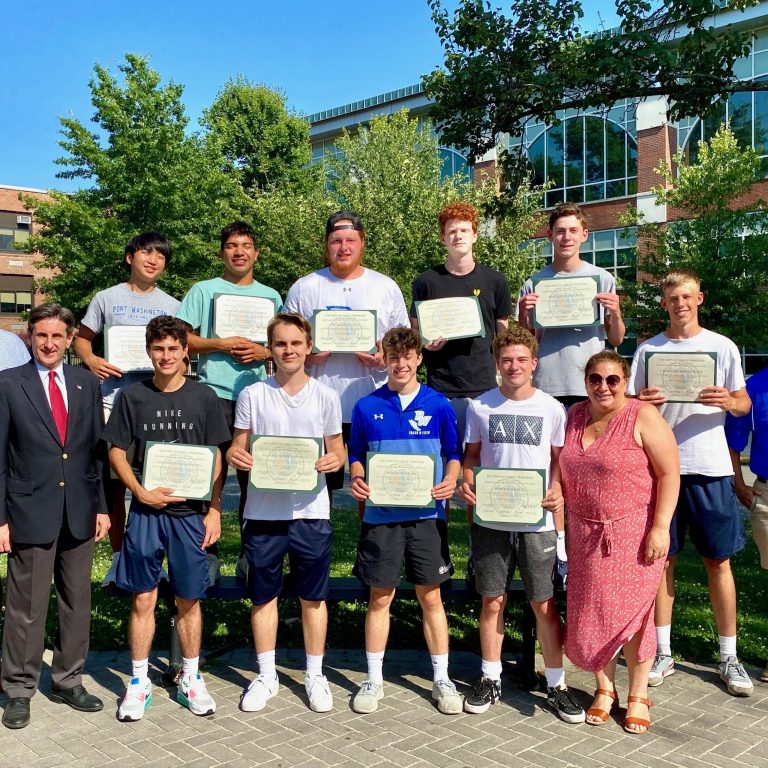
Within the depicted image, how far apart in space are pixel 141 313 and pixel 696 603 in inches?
219

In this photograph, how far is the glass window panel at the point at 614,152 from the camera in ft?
116

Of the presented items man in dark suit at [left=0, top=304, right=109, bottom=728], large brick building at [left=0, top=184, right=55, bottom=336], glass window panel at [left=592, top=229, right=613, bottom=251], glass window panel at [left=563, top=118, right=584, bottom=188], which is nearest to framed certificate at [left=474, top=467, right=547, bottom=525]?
man in dark suit at [left=0, top=304, right=109, bottom=728]

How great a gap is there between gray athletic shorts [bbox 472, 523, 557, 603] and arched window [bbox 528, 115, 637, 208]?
31.7m

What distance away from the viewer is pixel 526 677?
209 inches

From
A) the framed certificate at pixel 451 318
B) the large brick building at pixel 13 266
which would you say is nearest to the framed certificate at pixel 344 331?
the framed certificate at pixel 451 318

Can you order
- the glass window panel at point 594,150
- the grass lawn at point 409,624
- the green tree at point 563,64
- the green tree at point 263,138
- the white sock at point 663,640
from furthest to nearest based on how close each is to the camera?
the green tree at point 263,138 < the glass window panel at point 594,150 < the green tree at point 563,64 < the grass lawn at point 409,624 < the white sock at point 663,640

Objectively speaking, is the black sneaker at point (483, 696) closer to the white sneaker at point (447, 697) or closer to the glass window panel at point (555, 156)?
the white sneaker at point (447, 697)

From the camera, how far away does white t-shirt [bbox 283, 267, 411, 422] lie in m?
5.68

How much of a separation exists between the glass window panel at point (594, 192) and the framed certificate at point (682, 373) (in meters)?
33.2

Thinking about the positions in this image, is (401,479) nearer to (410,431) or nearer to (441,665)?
(410,431)

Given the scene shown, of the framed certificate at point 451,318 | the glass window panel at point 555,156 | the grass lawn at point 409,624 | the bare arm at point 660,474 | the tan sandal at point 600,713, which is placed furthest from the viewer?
the glass window panel at point 555,156

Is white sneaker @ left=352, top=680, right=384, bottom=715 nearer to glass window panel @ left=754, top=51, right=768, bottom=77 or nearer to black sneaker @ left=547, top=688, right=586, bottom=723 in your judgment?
black sneaker @ left=547, top=688, right=586, bottom=723

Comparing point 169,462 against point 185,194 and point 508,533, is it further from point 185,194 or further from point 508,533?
point 185,194

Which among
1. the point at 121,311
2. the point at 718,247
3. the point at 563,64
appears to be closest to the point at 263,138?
the point at 718,247
